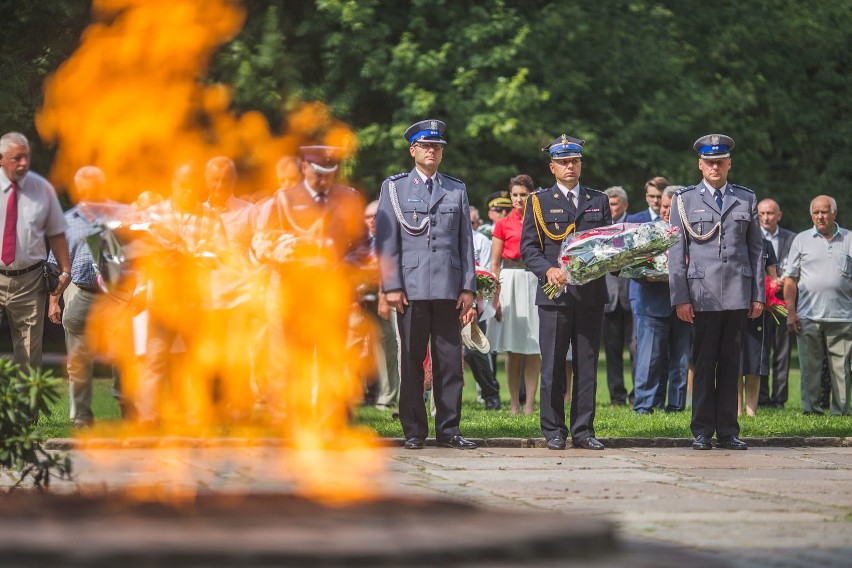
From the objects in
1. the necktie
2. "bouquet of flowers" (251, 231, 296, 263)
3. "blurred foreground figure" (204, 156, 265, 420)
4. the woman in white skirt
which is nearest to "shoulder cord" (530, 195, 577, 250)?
"bouquet of flowers" (251, 231, 296, 263)

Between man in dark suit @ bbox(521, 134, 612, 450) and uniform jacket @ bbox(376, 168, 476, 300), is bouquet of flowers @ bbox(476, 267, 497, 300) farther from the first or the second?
uniform jacket @ bbox(376, 168, 476, 300)

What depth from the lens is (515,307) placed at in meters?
15.6

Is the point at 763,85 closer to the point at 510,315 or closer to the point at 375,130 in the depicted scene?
the point at 375,130

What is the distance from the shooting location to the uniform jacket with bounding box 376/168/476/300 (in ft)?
38.5

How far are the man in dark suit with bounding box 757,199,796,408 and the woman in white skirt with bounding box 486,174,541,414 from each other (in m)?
3.00

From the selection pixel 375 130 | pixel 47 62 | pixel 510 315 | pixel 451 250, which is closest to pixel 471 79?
pixel 375 130

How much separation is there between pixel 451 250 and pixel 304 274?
3.93 ft

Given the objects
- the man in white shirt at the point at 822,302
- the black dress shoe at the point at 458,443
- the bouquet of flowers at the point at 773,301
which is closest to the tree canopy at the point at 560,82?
the bouquet of flowers at the point at 773,301

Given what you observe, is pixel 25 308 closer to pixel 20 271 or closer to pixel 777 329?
pixel 20 271

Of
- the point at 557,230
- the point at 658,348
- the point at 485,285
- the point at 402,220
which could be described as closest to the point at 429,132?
the point at 402,220

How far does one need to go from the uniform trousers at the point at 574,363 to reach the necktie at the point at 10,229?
4296 millimetres

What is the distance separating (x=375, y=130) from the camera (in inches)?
997

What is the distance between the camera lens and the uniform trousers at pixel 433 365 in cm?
1168

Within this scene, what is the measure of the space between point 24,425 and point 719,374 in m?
6.05
